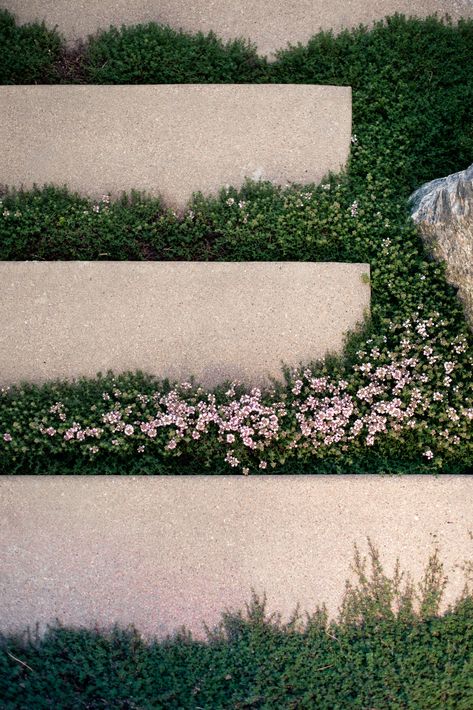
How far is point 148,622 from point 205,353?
4.67 feet

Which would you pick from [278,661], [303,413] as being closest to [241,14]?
[303,413]

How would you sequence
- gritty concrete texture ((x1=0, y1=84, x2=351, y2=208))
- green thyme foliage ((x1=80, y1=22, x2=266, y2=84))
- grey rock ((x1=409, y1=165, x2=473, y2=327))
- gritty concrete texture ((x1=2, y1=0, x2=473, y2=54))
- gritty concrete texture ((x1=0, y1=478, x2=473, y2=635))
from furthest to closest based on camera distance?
1. gritty concrete texture ((x1=2, y1=0, x2=473, y2=54))
2. green thyme foliage ((x1=80, y1=22, x2=266, y2=84))
3. gritty concrete texture ((x1=0, y1=84, x2=351, y2=208))
4. grey rock ((x1=409, y1=165, x2=473, y2=327))
5. gritty concrete texture ((x1=0, y1=478, x2=473, y2=635))

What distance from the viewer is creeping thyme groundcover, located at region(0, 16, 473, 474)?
3.84 meters

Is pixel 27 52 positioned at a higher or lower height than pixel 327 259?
higher

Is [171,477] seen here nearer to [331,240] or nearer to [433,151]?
[331,240]

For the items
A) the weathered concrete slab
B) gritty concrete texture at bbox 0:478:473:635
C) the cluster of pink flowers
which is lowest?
gritty concrete texture at bbox 0:478:473:635

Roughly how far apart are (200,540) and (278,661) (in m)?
0.69

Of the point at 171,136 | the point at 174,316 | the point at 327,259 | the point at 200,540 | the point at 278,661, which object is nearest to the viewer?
the point at 278,661

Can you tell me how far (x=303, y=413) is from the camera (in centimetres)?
387

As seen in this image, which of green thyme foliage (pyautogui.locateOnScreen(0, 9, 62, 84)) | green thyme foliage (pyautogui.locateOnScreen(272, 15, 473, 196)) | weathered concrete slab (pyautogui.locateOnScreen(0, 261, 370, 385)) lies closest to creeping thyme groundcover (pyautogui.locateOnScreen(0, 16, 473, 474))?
green thyme foliage (pyautogui.locateOnScreen(272, 15, 473, 196))

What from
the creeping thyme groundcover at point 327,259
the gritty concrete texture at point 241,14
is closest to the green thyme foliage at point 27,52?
the gritty concrete texture at point 241,14

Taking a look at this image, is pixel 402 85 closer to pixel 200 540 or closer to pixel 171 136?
pixel 171 136

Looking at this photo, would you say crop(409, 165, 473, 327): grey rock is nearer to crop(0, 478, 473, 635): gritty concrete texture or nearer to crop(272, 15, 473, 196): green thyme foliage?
crop(272, 15, 473, 196): green thyme foliage

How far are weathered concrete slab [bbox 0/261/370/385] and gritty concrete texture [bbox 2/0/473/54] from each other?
166cm
